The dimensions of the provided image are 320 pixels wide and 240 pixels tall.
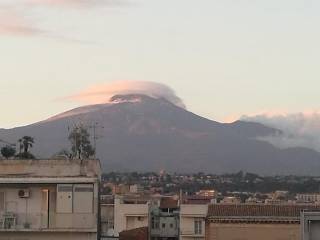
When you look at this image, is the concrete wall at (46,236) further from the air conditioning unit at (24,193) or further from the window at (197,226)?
the window at (197,226)

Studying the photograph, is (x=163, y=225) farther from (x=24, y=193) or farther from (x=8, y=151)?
(x=24, y=193)

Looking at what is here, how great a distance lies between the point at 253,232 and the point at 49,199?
20530 millimetres

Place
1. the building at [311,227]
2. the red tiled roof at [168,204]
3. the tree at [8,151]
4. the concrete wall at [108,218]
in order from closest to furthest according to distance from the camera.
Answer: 1. the building at [311,227]
2. the tree at [8,151]
3. the concrete wall at [108,218]
4. the red tiled roof at [168,204]

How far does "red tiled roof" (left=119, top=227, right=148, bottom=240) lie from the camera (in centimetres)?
6000

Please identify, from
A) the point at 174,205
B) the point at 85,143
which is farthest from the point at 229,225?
the point at 174,205

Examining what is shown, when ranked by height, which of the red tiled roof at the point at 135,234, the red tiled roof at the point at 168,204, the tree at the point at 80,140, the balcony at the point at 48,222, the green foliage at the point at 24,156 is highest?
the tree at the point at 80,140

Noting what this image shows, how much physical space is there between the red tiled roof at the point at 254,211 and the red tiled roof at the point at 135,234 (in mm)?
7306

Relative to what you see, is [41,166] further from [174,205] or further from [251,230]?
[174,205]

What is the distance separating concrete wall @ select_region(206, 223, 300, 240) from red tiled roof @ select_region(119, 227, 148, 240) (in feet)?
25.9

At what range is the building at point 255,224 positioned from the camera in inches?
2030

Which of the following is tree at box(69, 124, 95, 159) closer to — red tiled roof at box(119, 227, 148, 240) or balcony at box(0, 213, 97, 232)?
red tiled roof at box(119, 227, 148, 240)

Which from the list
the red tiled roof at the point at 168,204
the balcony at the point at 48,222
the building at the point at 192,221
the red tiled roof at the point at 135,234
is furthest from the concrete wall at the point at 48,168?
the red tiled roof at the point at 168,204

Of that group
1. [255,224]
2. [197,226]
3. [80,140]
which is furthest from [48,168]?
[197,226]

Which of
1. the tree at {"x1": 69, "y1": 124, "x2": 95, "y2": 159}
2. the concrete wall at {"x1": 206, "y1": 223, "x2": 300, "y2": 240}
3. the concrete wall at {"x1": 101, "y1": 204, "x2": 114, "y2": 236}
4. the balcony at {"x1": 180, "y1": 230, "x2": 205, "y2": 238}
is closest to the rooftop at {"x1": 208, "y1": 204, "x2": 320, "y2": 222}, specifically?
the concrete wall at {"x1": 206, "y1": 223, "x2": 300, "y2": 240}
